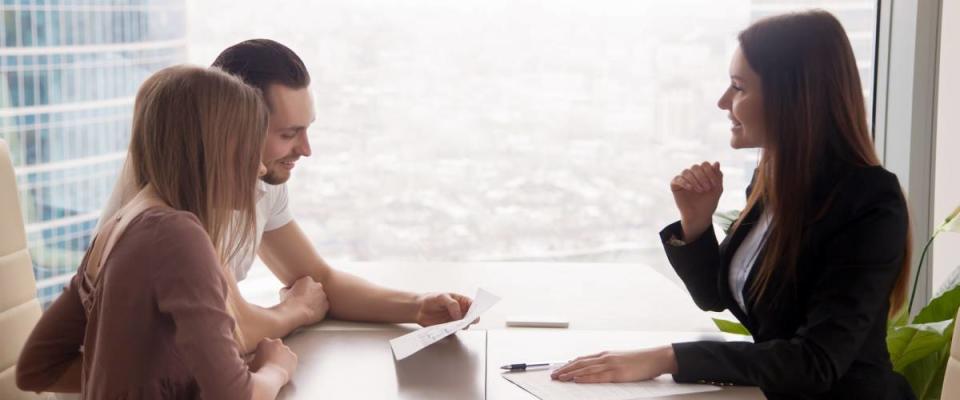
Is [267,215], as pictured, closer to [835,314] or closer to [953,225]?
[835,314]

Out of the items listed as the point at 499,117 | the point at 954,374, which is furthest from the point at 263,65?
the point at 499,117

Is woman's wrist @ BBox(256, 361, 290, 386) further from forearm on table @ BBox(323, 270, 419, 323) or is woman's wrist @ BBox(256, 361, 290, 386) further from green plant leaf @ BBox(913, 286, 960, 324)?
green plant leaf @ BBox(913, 286, 960, 324)

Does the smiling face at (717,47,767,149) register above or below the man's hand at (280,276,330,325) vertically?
above

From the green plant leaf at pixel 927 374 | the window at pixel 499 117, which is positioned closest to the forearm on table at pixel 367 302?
the green plant leaf at pixel 927 374

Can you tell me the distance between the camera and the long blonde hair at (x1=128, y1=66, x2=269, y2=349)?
1.44 meters

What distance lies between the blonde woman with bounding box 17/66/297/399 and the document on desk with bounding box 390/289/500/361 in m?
0.19

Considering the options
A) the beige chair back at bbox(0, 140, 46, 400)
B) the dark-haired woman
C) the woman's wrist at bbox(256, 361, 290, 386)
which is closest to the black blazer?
the dark-haired woman

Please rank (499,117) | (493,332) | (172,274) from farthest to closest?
(499,117)
(493,332)
(172,274)

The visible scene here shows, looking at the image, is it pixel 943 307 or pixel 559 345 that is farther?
pixel 943 307

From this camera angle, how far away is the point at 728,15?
3.62 m

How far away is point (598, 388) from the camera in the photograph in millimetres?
1584

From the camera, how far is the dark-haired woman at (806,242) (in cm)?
162

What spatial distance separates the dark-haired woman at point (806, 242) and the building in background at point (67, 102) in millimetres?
2119

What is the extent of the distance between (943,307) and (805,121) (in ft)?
2.92
